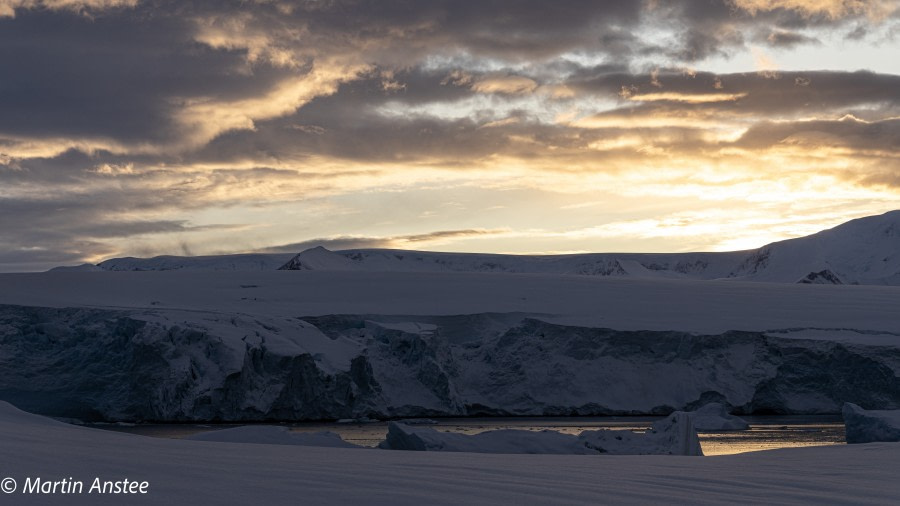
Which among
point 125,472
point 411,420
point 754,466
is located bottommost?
point 411,420

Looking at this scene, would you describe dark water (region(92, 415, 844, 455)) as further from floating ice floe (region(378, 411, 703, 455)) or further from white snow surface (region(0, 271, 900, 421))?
floating ice floe (region(378, 411, 703, 455))

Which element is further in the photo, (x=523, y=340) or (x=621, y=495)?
(x=523, y=340)

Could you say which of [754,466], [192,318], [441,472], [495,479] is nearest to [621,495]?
[495,479]

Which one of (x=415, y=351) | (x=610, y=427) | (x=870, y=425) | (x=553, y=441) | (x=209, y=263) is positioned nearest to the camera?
(x=553, y=441)

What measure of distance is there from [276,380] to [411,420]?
2.90 m

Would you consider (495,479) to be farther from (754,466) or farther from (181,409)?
(181,409)

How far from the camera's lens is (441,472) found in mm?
4871

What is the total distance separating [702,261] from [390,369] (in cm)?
6347

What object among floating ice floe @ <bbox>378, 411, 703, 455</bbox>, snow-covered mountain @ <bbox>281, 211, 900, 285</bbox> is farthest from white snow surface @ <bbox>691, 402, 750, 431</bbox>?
snow-covered mountain @ <bbox>281, 211, 900, 285</bbox>

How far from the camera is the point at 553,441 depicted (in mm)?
11125

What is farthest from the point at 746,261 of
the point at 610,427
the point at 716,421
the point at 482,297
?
the point at 610,427

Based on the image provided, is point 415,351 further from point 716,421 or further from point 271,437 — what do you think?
point 271,437

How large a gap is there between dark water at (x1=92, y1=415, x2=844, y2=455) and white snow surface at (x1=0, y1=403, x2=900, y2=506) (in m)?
8.14
